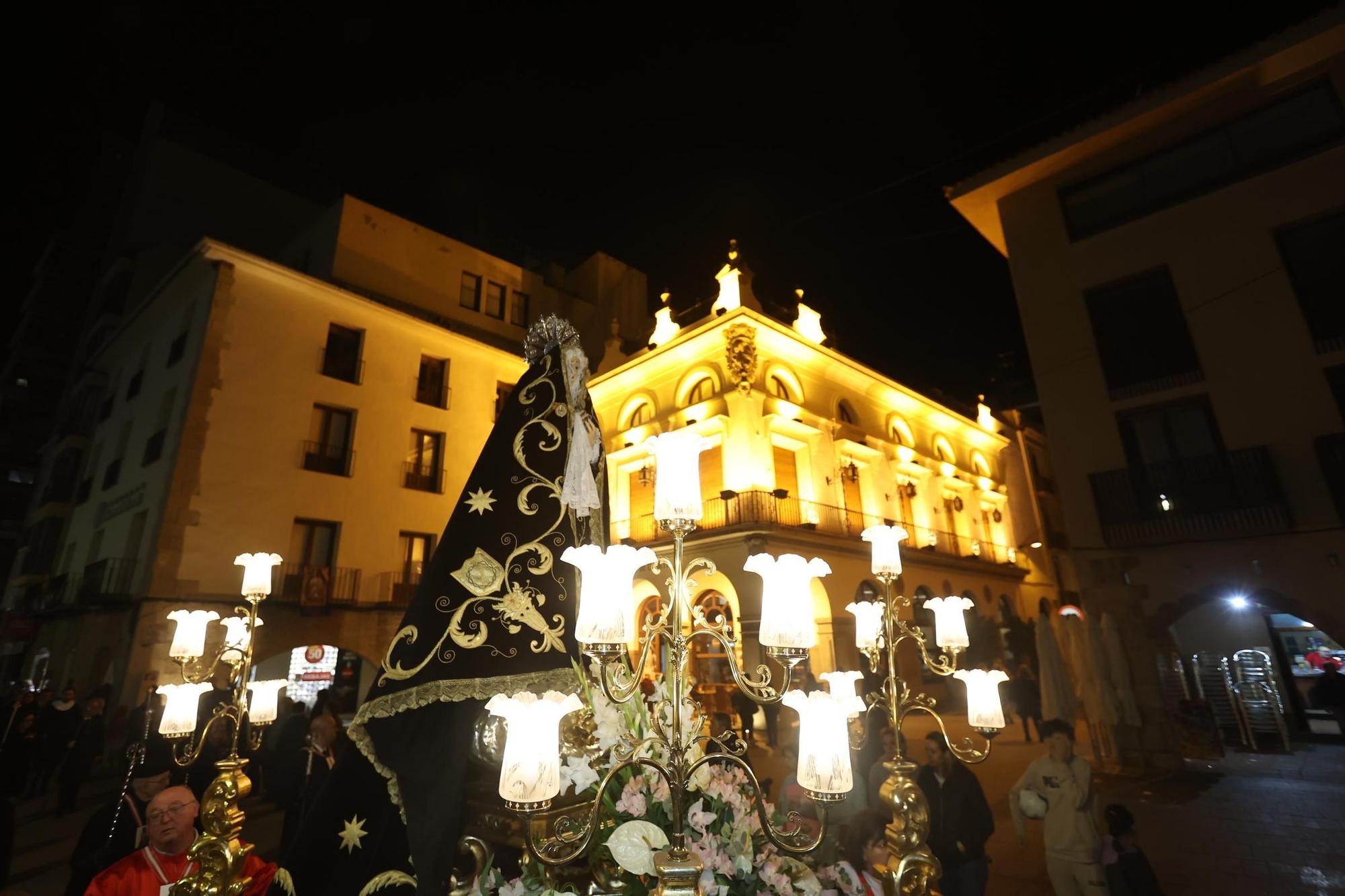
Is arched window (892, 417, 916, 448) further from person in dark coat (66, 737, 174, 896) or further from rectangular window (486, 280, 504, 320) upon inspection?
person in dark coat (66, 737, 174, 896)

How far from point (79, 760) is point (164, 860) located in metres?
9.15

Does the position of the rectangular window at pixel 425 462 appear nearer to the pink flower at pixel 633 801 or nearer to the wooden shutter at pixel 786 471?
the wooden shutter at pixel 786 471

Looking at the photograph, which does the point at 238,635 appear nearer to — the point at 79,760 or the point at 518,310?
the point at 79,760

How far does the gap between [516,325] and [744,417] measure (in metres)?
9.75

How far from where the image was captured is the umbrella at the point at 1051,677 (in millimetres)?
10891

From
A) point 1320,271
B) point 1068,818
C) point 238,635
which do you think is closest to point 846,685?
point 1068,818

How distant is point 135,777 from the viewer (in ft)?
14.1

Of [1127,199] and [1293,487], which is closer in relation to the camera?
[1293,487]

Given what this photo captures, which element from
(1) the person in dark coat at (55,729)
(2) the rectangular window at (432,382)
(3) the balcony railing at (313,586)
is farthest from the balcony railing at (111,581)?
(2) the rectangular window at (432,382)

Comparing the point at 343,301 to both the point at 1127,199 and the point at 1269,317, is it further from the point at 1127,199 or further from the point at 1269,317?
the point at 1269,317

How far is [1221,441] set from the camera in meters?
11.0

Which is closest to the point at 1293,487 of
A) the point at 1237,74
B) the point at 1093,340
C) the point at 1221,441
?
the point at 1221,441

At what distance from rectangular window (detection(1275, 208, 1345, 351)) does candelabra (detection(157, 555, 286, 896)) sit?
51.2ft

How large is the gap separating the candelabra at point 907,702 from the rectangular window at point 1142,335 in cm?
1123
